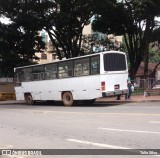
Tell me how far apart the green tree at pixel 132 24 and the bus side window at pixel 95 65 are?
26.9ft

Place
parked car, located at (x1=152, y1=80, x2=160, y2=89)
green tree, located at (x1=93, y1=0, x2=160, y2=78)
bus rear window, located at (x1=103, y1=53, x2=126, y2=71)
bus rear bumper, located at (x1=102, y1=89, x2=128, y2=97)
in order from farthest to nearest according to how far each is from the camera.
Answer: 1. green tree, located at (x1=93, y1=0, x2=160, y2=78)
2. parked car, located at (x1=152, y1=80, x2=160, y2=89)
3. bus rear window, located at (x1=103, y1=53, x2=126, y2=71)
4. bus rear bumper, located at (x1=102, y1=89, x2=128, y2=97)

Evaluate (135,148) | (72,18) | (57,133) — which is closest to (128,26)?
(72,18)

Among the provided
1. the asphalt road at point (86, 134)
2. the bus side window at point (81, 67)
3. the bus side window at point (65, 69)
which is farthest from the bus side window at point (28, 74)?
→ the asphalt road at point (86, 134)

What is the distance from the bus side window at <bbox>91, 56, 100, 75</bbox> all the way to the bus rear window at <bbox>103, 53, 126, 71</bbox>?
40 cm

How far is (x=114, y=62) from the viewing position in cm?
2333

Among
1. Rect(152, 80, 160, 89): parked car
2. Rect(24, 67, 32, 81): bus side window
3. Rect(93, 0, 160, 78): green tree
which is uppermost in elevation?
Rect(93, 0, 160, 78): green tree

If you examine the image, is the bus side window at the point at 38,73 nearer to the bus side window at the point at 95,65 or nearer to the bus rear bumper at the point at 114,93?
the bus side window at the point at 95,65

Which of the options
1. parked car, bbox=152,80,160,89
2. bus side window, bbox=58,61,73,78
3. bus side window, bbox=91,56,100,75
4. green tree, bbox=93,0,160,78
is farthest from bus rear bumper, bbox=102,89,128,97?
green tree, bbox=93,0,160,78

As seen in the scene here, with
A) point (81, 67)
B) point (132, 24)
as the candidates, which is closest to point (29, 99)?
point (81, 67)

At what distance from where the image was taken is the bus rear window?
22.8 meters

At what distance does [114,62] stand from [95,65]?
1211 mm

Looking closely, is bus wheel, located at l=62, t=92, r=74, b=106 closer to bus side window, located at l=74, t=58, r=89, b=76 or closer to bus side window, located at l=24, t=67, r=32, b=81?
bus side window, located at l=74, t=58, r=89, b=76

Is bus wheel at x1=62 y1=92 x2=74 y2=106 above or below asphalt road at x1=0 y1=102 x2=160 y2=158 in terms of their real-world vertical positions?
above

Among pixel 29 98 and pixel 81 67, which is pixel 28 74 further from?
pixel 81 67
